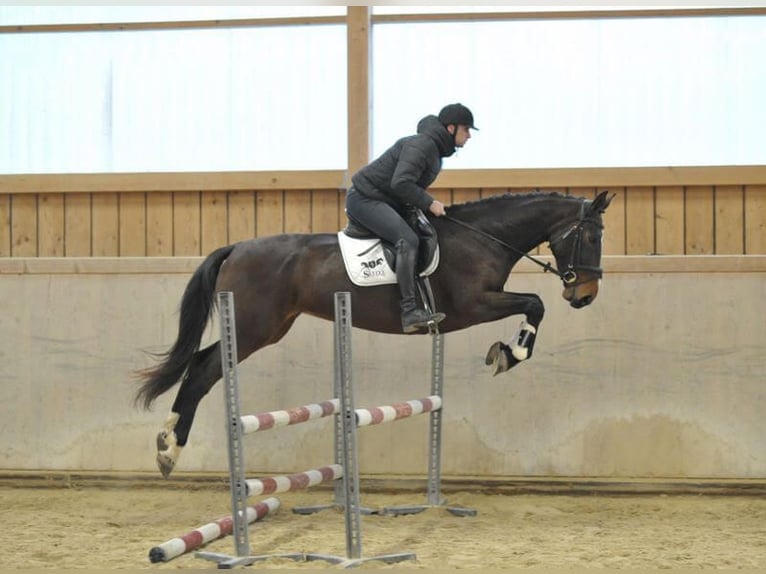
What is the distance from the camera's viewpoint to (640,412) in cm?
612

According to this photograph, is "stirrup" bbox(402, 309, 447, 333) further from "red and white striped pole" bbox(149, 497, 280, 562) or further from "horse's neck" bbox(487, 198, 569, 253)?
"red and white striped pole" bbox(149, 497, 280, 562)

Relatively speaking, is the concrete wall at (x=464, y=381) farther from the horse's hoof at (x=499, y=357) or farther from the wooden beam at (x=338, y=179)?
the horse's hoof at (x=499, y=357)

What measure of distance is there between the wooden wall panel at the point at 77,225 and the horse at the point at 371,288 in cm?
166

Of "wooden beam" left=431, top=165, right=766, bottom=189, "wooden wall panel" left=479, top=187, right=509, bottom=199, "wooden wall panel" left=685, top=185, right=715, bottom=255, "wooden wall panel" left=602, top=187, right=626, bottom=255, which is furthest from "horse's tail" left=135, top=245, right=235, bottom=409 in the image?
"wooden wall panel" left=685, top=185, right=715, bottom=255

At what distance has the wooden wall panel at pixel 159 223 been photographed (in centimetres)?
661

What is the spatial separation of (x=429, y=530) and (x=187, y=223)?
2849 millimetres

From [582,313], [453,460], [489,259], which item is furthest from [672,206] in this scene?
[453,460]

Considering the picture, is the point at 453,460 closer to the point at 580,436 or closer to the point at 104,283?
the point at 580,436

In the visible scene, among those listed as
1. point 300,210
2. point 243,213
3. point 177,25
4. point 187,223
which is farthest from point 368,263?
point 177,25

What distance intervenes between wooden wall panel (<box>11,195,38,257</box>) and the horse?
6.43ft

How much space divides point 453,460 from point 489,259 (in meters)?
1.70

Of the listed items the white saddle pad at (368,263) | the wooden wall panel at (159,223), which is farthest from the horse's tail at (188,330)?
the wooden wall panel at (159,223)

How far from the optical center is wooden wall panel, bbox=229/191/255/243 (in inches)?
257

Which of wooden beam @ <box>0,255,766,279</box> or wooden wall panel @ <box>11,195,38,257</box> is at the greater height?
wooden wall panel @ <box>11,195,38,257</box>
